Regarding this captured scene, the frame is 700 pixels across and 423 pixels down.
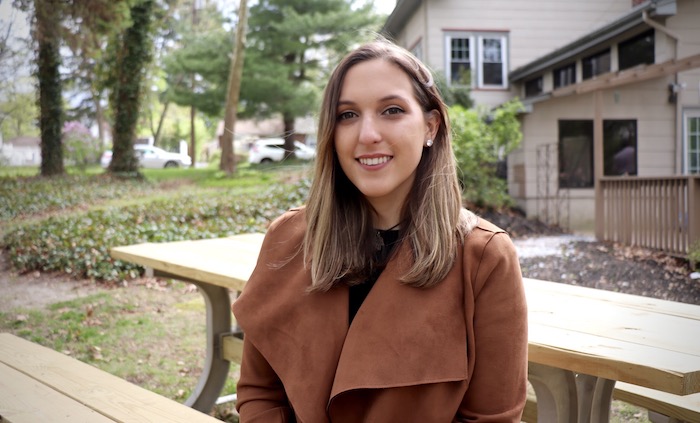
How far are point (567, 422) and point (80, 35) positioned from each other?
433cm

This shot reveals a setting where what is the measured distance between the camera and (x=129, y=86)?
5398mm

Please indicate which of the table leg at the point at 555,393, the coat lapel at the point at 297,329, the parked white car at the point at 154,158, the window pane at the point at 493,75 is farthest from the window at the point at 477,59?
the coat lapel at the point at 297,329

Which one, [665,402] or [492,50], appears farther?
[492,50]

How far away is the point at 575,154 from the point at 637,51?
1110 mm

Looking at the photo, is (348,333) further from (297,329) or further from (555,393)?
(555,393)

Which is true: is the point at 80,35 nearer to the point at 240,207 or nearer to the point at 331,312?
the point at 240,207

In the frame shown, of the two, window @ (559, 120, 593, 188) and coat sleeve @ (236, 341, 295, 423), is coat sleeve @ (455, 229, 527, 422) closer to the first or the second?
coat sleeve @ (236, 341, 295, 423)

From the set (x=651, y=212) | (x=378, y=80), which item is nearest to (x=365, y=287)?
(x=378, y=80)

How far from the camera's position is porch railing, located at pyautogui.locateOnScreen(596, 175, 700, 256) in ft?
15.6

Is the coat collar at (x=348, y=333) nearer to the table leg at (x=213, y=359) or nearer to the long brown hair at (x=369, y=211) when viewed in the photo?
the long brown hair at (x=369, y=211)

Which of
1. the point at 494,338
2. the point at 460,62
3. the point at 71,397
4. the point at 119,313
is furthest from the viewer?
the point at 460,62

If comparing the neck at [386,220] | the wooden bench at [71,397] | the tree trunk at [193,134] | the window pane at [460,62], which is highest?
the window pane at [460,62]

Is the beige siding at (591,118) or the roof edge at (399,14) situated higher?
the roof edge at (399,14)

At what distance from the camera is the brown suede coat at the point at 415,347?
58.4 inches
